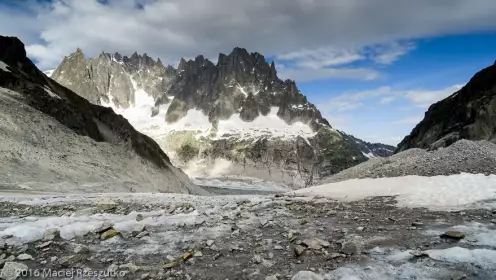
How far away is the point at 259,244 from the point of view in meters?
11.4

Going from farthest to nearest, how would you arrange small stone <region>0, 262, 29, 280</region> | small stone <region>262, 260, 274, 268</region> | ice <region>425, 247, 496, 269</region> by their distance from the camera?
small stone <region>262, 260, 274, 268</region>
ice <region>425, 247, 496, 269</region>
small stone <region>0, 262, 29, 280</region>

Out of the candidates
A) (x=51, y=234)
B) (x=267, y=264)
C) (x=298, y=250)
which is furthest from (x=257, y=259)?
(x=51, y=234)

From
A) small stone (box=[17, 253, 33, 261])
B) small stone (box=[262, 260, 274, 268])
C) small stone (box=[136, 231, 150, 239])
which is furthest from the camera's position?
small stone (box=[136, 231, 150, 239])

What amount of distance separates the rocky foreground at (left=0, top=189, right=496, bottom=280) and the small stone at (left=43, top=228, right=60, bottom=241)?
37 millimetres

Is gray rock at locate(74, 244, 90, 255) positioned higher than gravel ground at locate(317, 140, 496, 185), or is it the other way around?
gravel ground at locate(317, 140, 496, 185)

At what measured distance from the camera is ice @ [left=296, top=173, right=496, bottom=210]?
16.2 metres

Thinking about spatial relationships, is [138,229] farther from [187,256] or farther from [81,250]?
[187,256]

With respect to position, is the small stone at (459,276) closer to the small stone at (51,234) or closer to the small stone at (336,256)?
the small stone at (336,256)

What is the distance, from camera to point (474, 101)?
111438 millimetres

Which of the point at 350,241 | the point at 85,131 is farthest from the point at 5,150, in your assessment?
the point at 350,241

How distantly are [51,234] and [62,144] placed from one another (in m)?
54.5

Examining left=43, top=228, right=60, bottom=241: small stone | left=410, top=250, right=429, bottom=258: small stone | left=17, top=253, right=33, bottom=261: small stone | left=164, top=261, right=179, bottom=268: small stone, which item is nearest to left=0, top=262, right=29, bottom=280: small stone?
left=17, top=253, right=33, bottom=261: small stone

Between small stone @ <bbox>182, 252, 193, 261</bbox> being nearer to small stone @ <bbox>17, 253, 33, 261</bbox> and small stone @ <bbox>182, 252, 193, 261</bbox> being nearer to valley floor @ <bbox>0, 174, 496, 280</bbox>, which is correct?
valley floor @ <bbox>0, 174, 496, 280</bbox>

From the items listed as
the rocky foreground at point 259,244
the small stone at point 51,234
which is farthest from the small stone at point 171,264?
the small stone at point 51,234
